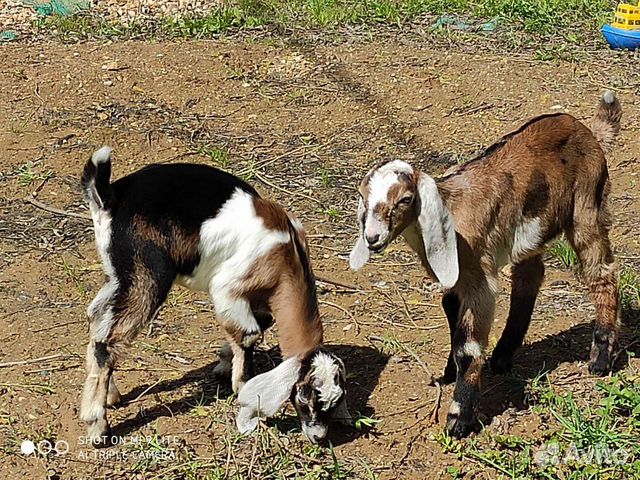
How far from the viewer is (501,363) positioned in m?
4.78

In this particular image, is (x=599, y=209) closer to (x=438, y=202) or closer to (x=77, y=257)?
(x=438, y=202)

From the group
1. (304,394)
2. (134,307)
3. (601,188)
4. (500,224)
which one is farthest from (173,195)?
(601,188)

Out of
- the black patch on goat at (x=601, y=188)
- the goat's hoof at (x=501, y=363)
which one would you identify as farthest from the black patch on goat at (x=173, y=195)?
the black patch on goat at (x=601, y=188)

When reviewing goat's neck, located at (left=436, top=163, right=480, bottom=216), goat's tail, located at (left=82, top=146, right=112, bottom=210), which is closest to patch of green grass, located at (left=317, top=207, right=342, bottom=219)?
goat's neck, located at (left=436, top=163, right=480, bottom=216)

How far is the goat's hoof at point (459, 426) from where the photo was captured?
431 centimetres

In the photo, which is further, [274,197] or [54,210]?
[274,197]

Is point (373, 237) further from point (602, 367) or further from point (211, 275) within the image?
point (602, 367)

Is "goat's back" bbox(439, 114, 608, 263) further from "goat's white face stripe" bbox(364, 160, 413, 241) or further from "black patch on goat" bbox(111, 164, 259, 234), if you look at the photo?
"black patch on goat" bbox(111, 164, 259, 234)

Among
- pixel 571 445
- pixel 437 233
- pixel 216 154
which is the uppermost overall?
pixel 437 233

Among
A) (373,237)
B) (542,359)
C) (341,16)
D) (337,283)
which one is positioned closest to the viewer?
(373,237)

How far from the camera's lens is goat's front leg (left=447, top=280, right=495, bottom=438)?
13.8 ft

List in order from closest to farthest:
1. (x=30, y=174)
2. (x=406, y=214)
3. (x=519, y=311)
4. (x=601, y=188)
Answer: (x=406, y=214) → (x=601, y=188) → (x=519, y=311) → (x=30, y=174)

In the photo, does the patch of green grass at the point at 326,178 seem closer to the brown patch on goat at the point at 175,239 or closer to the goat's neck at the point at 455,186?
the goat's neck at the point at 455,186

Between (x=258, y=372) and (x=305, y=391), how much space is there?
687 millimetres
